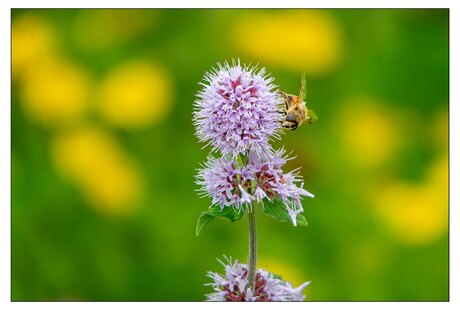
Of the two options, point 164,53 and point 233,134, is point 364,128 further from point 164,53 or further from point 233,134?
point 233,134

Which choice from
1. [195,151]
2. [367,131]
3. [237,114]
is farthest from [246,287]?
[367,131]

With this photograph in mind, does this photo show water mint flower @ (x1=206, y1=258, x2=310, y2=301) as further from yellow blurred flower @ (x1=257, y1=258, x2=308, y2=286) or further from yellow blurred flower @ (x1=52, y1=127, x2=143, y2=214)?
yellow blurred flower @ (x1=52, y1=127, x2=143, y2=214)

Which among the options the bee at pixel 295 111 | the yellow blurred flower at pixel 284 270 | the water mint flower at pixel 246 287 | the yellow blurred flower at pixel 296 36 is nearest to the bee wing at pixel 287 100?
the bee at pixel 295 111

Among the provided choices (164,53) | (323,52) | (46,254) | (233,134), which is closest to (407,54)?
(323,52)

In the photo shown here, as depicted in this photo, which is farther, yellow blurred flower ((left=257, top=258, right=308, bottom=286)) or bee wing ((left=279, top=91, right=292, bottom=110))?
yellow blurred flower ((left=257, top=258, right=308, bottom=286))

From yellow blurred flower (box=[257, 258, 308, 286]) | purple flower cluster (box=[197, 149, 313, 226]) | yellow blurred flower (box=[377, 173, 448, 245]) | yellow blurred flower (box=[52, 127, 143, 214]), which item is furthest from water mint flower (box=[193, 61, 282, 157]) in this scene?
yellow blurred flower (box=[377, 173, 448, 245])

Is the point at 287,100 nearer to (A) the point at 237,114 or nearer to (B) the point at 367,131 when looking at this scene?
(A) the point at 237,114

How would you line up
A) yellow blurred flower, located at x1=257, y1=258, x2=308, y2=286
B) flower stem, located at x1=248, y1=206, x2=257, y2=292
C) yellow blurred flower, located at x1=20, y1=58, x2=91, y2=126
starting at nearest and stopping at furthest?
1. flower stem, located at x1=248, y1=206, x2=257, y2=292
2. yellow blurred flower, located at x1=257, y1=258, x2=308, y2=286
3. yellow blurred flower, located at x1=20, y1=58, x2=91, y2=126
